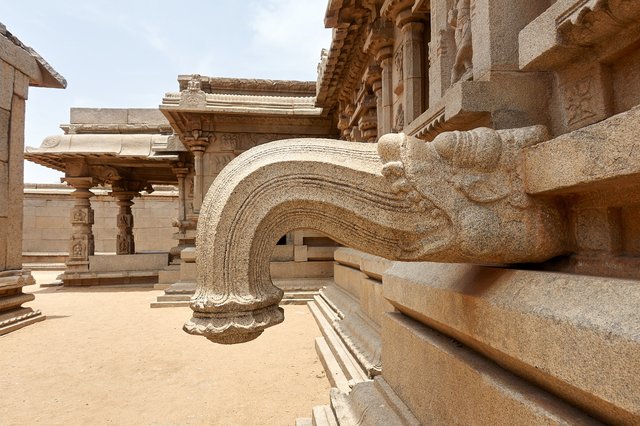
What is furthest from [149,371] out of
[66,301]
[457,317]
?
[66,301]

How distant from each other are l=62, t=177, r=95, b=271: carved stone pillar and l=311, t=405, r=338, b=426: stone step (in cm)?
938

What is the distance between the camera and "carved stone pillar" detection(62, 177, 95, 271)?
9.80 meters

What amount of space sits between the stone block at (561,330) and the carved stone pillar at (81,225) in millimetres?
10589

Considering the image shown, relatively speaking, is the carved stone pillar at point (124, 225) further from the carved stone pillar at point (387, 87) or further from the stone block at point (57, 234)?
Answer: the carved stone pillar at point (387, 87)

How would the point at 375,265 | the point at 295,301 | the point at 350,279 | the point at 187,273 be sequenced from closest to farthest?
the point at 375,265
the point at 350,279
the point at 295,301
the point at 187,273

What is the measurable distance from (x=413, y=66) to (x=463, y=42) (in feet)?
5.38

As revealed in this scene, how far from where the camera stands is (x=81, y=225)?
1014 cm

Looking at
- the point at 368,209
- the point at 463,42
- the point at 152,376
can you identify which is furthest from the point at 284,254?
the point at 368,209

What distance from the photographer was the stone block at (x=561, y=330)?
2.61 feet

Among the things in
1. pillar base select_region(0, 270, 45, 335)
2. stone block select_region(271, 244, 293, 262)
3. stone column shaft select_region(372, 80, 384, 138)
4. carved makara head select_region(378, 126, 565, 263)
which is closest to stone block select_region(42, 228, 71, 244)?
pillar base select_region(0, 270, 45, 335)

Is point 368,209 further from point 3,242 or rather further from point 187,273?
point 187,273

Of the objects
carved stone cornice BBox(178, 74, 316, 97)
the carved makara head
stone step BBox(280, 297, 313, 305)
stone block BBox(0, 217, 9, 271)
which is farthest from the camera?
carved stone cornice BBox(178, 74, 316, 97)

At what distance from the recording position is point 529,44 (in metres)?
1.31

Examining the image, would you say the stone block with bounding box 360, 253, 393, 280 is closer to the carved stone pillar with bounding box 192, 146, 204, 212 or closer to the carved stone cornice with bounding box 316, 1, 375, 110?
the carved stone cornice with bounding box 316, 1, 375, 110
